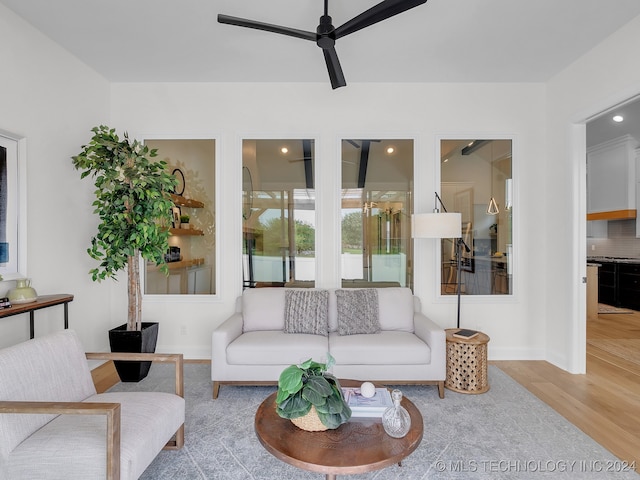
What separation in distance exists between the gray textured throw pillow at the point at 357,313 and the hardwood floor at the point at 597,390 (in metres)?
1.41

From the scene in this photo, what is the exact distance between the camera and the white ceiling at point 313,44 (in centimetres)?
252

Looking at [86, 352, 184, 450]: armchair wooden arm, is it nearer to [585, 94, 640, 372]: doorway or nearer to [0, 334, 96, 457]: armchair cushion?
Answer: [0, 334, 96, 457]: armchair cushion

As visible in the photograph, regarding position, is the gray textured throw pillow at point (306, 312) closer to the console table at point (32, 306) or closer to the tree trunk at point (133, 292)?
the tree trunk at point (133, 292)

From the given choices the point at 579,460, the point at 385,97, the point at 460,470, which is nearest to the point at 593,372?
the point at 579,460

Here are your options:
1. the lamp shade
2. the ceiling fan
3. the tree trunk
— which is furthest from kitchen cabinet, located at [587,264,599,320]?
the tree trunk

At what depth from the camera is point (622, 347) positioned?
403cm

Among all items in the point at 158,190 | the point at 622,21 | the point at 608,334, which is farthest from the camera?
the point at 608,334

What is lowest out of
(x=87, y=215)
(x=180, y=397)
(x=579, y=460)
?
(x=579, y=460)

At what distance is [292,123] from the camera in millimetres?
3740

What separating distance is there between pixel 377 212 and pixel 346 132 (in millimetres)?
924

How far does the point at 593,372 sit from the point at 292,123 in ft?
12.6

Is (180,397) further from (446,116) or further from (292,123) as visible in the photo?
(446,116)

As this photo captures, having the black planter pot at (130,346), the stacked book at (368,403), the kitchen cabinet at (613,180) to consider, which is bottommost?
the black planter pot at (130,346)

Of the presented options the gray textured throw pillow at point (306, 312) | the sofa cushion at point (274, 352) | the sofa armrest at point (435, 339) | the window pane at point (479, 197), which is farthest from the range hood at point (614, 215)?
the sofa cushion at point (274, 352)
